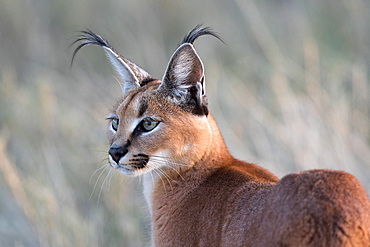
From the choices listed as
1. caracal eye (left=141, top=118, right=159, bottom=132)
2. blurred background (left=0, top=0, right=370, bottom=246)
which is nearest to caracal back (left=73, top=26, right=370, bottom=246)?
caracal eye (left=141, top=118, right=159, bottom=132)

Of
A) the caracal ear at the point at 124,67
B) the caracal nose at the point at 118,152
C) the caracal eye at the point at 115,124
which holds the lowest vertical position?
the caracal nose at the point at 118,152

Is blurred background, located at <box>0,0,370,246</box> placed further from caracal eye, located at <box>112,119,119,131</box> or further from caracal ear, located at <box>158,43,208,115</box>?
caracal ear, located at <box>158,43,208,115</box>

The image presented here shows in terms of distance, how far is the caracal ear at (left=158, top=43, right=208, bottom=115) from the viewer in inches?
171

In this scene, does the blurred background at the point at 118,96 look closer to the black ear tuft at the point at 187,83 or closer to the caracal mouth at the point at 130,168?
the caracal mouth at the point at 130,168

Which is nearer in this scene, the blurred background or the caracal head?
the caracal head

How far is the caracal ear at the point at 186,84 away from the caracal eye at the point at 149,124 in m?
0.22

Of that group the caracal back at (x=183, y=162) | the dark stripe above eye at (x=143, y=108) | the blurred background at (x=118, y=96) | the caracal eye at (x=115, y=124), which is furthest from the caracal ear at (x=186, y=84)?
the blurred background at (x=118, y=96)

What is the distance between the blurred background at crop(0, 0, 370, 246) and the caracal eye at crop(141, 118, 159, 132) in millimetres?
924

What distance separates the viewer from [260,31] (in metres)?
8.74

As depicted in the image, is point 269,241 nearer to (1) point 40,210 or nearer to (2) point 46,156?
(1) point 40,210

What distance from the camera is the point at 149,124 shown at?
14.4 ft

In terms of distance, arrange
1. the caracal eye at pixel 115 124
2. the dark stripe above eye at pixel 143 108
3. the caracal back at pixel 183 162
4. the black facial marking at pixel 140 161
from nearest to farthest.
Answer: the caracal back at pixel 183 162, the black facial marking at pixel 140 161, the dark stripe above eye at pixel 143 108, the caracal eye at pixel 115 124

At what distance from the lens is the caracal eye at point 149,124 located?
4.38m

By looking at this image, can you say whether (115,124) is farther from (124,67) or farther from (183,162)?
(183,162)
